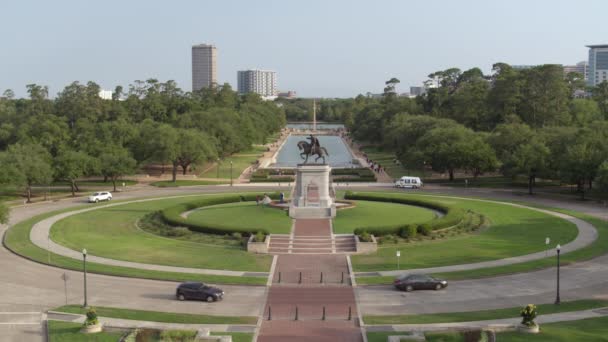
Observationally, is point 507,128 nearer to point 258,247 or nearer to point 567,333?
point 258,247

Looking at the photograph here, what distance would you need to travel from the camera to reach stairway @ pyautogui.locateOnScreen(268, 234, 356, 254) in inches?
1973

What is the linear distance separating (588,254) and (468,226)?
12541 mm

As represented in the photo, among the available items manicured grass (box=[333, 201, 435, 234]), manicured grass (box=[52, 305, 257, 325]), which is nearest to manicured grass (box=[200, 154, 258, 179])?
manicured grass (box=[333, 201, 435, 234])

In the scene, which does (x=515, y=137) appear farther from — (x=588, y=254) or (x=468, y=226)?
(x=588, y=254)

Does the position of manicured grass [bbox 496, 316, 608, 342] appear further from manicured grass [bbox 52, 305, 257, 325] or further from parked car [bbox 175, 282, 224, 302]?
parked car [bbox 175, 282, 224, 302]

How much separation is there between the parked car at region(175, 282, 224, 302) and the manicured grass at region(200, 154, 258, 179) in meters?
67.9

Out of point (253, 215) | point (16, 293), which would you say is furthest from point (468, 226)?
point (16, 293)

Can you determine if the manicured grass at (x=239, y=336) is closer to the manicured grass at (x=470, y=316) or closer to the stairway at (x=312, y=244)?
the manicured grass at (x=470, y=316)

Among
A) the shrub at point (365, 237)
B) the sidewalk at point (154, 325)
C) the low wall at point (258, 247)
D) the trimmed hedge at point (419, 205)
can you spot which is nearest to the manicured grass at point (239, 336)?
the sidewalk at point (154, 325)

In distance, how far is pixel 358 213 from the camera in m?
63.4

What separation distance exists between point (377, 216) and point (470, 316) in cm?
2851

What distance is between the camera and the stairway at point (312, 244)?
164ft

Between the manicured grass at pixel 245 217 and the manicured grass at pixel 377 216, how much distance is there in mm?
5190

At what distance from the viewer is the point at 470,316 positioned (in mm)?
33469
